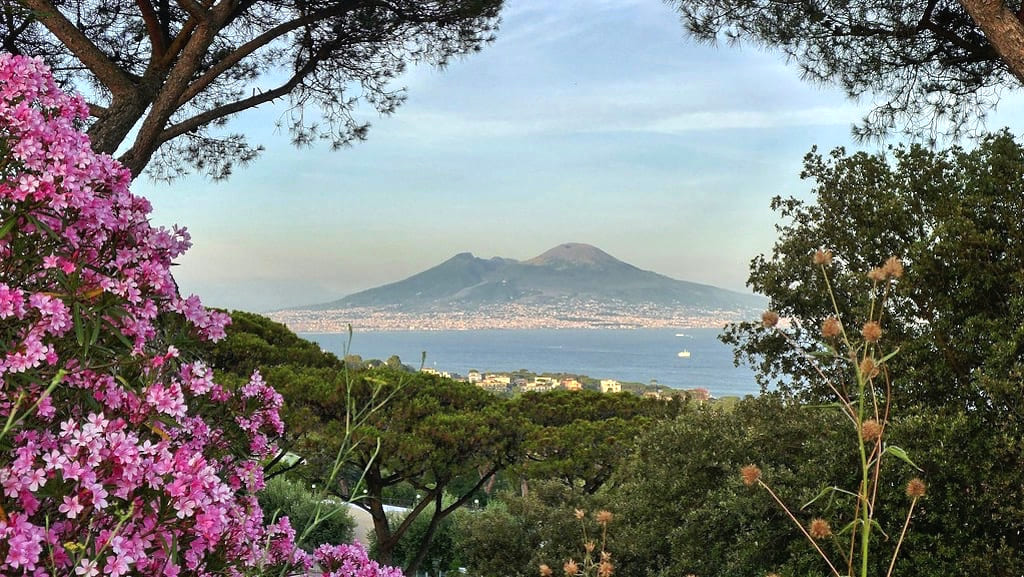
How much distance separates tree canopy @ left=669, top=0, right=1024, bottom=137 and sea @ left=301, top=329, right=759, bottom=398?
4076 cm

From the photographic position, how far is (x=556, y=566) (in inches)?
259

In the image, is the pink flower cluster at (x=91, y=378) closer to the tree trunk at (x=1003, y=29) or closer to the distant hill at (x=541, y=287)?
the tree trunk at (x=1003, y=29)

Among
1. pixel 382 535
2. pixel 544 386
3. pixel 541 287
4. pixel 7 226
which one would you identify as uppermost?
pixel 541 287

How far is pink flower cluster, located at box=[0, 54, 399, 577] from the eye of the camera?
1.15 m

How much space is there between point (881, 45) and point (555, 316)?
85.2 meters

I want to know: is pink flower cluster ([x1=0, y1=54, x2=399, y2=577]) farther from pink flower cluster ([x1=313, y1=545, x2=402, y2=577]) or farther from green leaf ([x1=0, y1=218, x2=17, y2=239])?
pink flower cluster ([x1=313, y1=545, x2=402, y2=577])

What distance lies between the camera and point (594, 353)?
9612 centimetres

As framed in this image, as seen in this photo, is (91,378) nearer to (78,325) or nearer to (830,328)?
(78,325)

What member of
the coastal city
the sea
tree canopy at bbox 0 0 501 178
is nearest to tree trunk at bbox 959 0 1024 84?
tree canopy at bbox 0 0 501 178

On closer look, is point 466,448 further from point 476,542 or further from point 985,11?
→ point 985,11

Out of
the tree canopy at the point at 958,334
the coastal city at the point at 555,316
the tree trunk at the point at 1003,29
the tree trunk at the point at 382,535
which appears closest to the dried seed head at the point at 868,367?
the tree canopy at the point at 958,334

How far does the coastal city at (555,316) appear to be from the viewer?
241 feet

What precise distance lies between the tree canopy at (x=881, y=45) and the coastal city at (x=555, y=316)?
191ft

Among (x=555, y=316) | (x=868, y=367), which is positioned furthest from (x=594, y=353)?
(x=868, y=367)
